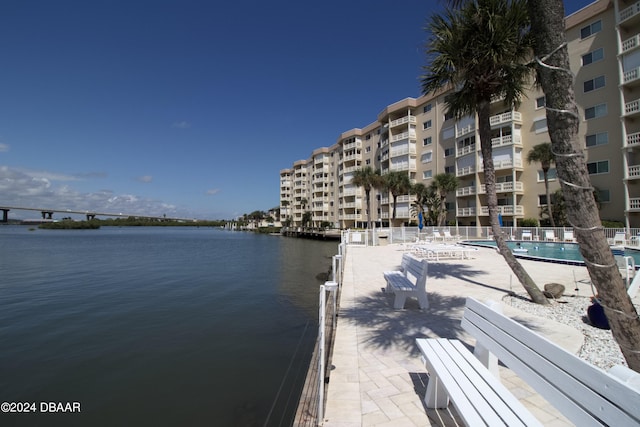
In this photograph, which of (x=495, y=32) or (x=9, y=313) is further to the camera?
(x=9, y=313)

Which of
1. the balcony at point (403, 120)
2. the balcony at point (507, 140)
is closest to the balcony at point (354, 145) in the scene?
the balcony at point (403, 120)

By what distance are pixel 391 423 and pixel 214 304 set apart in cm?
1028

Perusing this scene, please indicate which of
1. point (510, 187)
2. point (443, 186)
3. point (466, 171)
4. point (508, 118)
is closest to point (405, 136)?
point (466, 171)

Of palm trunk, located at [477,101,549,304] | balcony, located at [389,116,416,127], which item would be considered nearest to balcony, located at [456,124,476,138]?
balcony, located at [389,116,416,127]

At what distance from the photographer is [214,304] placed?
1212cm

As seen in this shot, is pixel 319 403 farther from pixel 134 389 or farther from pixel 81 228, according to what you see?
pixel 81 228

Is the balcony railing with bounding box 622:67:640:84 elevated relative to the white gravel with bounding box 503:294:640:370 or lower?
elevated

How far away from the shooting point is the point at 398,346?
16.6 feet

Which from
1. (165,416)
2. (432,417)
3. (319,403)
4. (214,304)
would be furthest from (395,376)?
(214,304)

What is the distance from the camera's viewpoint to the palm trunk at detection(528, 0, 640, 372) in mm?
2932

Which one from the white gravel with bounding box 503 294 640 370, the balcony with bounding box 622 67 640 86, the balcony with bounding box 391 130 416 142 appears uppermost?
the balcony with bounding box 391 130 416 142

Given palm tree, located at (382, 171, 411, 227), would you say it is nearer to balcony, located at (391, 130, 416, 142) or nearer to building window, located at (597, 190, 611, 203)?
balcony, located at (391, 130, 416, 142)

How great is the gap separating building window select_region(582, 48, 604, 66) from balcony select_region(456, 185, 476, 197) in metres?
14.7

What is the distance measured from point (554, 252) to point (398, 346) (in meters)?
19.0
